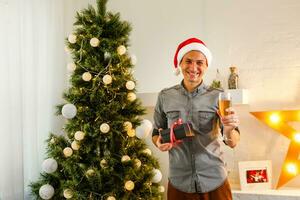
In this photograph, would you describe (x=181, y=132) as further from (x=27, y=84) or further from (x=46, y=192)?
(x=27, y=84)

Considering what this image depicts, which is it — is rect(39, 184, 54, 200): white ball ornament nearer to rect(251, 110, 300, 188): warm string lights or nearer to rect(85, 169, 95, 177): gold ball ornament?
rect(85, 169, 95, 177): gold ball ornament

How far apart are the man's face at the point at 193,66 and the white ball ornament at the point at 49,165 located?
3.63ft

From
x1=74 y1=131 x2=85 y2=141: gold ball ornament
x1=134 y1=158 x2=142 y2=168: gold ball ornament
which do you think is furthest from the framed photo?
x1=74 y1=131 x2=85 y2=141: gold ball ornament

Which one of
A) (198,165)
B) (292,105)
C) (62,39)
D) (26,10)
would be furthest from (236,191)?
(26,10)

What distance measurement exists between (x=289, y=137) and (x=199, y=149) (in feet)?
3.90

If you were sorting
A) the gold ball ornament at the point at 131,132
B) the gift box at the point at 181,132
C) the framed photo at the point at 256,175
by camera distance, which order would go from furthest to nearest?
the framed photo at the point at 256,175, the gold ball ornament at the point at 131,132, the gift box at the point at 181,132

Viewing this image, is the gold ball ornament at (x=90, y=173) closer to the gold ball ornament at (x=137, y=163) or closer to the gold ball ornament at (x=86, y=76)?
the gold ball ornament at (x=137, y=163)

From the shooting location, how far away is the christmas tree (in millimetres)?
2229

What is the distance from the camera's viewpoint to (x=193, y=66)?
170 cm

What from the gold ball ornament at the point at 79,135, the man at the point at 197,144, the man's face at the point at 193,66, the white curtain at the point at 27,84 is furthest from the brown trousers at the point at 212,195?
the white curtain at the point at 27,84

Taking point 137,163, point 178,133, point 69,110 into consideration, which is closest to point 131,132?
point 137,163

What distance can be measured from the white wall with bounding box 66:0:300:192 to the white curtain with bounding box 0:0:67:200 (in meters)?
0.84

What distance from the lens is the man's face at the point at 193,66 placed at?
1.69 metres

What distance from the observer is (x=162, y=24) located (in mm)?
3004
